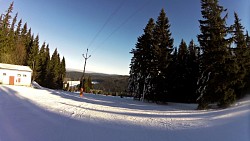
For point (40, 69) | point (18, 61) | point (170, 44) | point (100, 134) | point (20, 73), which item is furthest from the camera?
point (40, 69)

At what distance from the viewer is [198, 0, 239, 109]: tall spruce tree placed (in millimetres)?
14891

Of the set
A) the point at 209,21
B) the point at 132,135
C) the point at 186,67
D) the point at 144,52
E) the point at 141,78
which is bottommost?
the point at 132,135

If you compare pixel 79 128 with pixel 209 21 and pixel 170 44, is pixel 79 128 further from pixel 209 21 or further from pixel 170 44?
pixel 170 44

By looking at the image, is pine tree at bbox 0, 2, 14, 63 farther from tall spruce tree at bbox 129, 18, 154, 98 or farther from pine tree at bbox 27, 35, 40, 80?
tall spruce tree at bbox 129, 18, 154, 98

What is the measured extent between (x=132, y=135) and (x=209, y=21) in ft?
51.5

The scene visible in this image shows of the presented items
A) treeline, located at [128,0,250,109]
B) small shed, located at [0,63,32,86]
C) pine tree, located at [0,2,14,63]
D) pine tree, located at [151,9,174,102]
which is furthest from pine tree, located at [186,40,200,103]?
pine tree, located at [0,2,14,63]

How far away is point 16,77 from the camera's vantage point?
110 feet

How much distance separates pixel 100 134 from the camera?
5.78 metres

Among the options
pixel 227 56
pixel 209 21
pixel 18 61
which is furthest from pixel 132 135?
pixel 18 61

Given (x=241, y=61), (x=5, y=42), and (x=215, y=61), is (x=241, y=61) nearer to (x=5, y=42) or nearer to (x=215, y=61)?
(x=215, y=61)

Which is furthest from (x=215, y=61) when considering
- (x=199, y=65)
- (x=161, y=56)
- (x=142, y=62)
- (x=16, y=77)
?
(x=16, y=77)

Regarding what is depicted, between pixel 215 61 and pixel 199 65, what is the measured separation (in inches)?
166

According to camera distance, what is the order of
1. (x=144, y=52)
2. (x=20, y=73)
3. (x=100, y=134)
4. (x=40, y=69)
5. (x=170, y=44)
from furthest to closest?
1. (x=40, y=69)
2. (x=20, y=73)
3. (x=144, y=52)
4. (x=170, y=44)
5. (x=100, y=134)

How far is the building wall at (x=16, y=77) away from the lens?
105 ft
